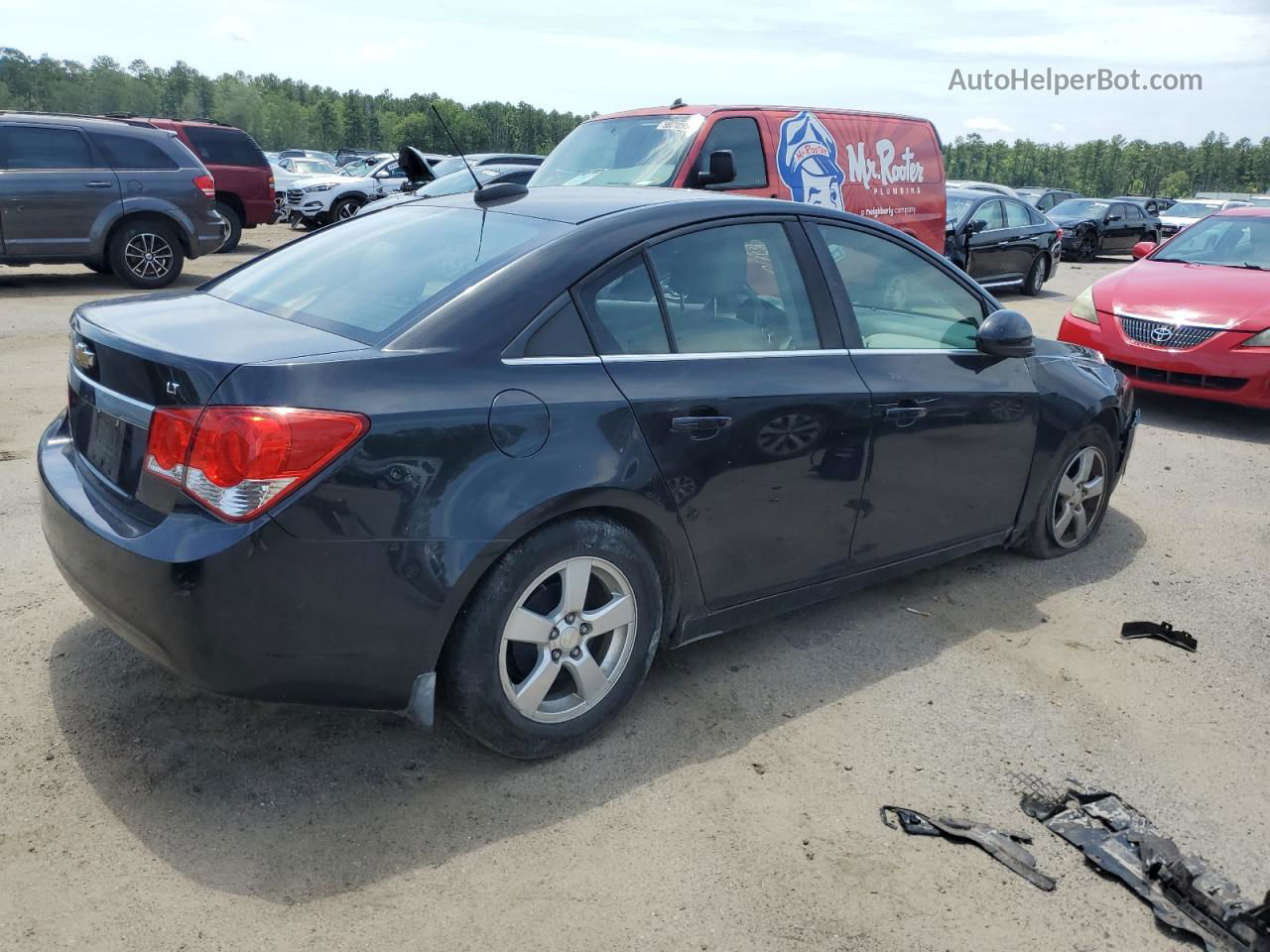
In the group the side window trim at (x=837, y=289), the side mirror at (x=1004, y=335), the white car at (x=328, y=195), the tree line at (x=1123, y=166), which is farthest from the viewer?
the tree line at (x=1123, y=166)

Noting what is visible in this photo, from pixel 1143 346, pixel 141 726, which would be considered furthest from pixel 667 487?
pixel 1143 346

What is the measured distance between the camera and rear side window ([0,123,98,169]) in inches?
448

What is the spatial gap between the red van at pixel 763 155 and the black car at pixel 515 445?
493 cm

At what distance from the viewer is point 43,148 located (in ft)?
37.9

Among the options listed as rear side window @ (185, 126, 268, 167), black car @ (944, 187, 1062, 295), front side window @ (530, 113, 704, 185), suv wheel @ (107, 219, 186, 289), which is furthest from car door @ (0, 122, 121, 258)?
black car @ (944, 187, 1062, 295)

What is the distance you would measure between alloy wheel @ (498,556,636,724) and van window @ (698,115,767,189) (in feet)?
21.0

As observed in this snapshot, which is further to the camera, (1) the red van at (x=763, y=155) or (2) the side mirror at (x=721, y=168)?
(1) the red van at (x=763, y=155)

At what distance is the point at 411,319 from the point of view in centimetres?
295

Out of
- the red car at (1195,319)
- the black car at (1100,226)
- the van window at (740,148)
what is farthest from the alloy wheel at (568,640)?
the black car at (1100,226)

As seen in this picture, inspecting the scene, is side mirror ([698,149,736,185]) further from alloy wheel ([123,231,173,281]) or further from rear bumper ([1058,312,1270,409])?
alloy wheel ([123,231,173,281])

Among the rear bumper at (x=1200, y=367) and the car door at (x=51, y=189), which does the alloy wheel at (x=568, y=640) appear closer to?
the rear bumper at (x=1200, y=367)

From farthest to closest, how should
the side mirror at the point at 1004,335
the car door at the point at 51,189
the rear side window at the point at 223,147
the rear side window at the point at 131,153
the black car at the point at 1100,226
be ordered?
the black car at the point at 1100,226 < the rear side window at the point at 223,147 < the rear side window at the point at 131,153 < the car door at the point at 51,189 < the side mirror at the point at 1004,335

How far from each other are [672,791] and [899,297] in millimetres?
2134

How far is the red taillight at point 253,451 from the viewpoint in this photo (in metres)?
2.55
